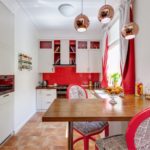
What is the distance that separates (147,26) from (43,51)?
4034mm

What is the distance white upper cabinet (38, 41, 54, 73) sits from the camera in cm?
586

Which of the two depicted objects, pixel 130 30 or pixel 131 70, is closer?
pixel 130 30

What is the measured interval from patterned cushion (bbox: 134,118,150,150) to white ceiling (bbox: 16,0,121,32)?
303 cm

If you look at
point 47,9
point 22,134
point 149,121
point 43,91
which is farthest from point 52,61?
point 149,121

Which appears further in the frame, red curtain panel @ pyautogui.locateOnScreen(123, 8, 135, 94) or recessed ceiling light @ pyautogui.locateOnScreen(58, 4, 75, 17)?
recessed ceiling light @ pyautogui.locateOnScreen(58, 4, 75, 17)

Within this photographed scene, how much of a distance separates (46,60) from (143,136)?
5.04 meters

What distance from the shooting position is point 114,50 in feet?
14.6

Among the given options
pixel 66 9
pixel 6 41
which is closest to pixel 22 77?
pixel 6 41

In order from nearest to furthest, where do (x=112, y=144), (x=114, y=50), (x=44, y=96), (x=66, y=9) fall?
(x=112, y=144)
(x=66, y=9)
(x=114, y=50)
(x=44, y=96)

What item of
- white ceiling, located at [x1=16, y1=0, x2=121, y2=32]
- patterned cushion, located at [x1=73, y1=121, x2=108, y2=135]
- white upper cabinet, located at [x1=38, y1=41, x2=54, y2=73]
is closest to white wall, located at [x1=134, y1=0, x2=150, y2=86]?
patterned cushion, located at [x1=73, y1=121, x2=108, y2=135]

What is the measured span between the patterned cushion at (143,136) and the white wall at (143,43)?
1.40 m

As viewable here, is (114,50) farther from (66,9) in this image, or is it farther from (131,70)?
(131,70)

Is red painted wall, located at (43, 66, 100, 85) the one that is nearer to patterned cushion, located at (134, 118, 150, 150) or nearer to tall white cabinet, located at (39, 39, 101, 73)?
tall white cabinet, located at (39, 39, 101, 73)

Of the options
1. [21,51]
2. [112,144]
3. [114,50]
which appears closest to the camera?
Answer: [112,144]
